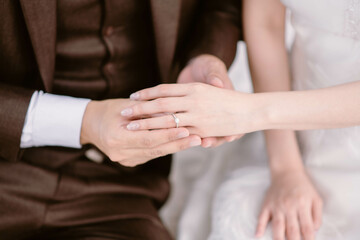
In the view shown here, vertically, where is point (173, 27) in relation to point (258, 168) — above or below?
above

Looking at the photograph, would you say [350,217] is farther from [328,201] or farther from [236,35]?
[236,35]

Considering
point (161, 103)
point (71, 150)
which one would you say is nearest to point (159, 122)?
point (161, 103)

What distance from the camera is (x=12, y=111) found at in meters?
0.97

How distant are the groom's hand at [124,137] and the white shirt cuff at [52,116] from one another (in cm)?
3

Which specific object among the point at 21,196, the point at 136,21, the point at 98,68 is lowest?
the point at 21,196

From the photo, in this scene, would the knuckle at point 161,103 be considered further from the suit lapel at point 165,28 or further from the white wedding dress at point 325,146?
the white wedding dress at point 325,146

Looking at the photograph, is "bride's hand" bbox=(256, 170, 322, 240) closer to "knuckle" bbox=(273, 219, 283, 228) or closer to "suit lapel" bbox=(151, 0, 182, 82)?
"knuckle" bbox=(273, 219, 283, 228)

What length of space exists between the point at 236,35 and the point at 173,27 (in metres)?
0.24

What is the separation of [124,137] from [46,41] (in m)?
0.32

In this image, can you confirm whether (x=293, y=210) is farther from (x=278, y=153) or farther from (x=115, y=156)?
(x=115, y=156)

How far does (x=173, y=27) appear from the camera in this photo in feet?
3.67

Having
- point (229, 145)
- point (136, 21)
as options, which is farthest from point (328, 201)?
point (136, 21)

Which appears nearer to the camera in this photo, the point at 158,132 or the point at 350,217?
the point at 158,132

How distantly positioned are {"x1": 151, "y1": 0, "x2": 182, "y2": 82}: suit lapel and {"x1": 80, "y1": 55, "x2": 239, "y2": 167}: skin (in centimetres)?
15
